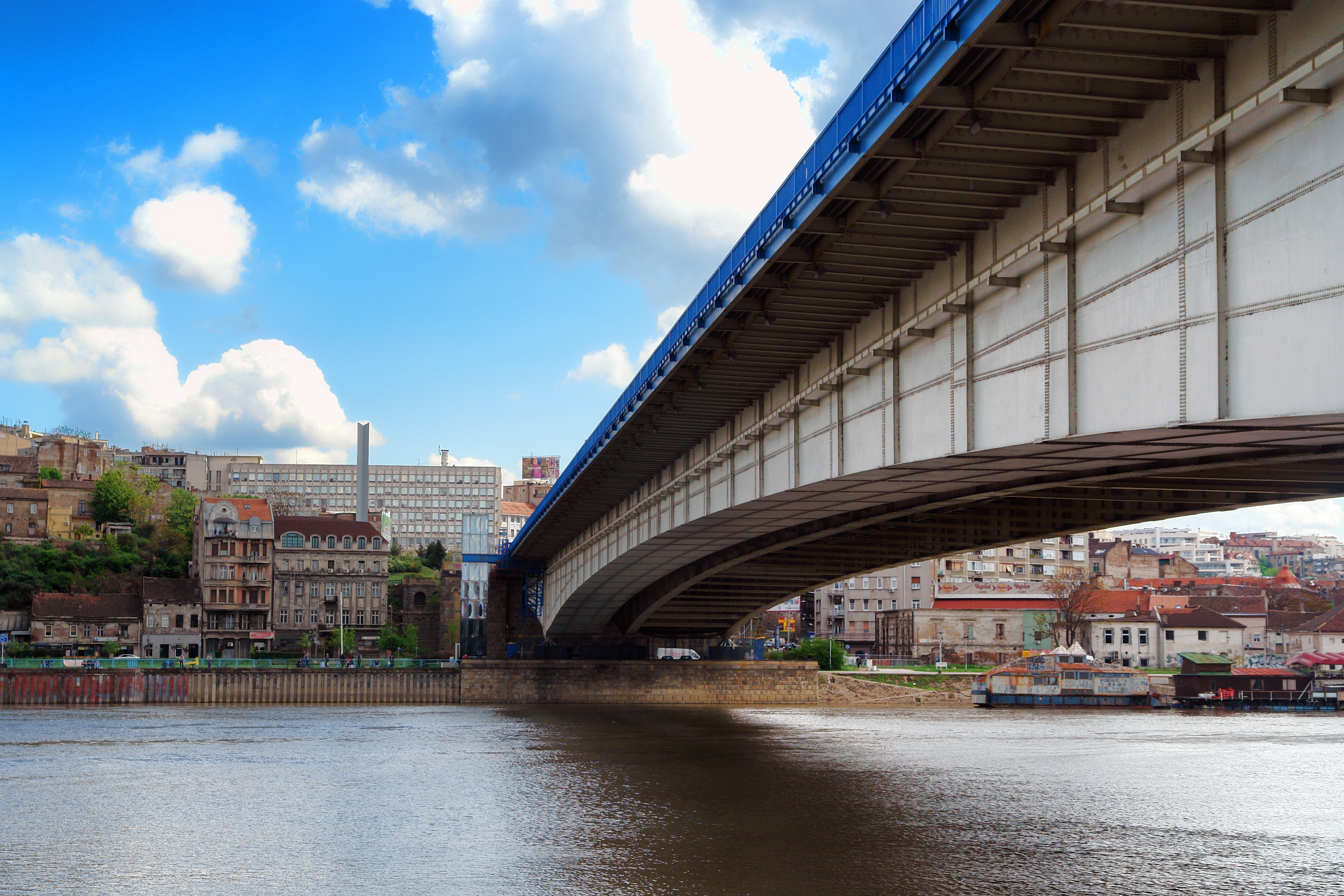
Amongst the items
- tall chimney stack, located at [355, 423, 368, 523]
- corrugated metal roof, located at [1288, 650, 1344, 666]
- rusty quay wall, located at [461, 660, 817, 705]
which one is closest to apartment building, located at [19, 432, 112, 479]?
tall chimney stack, located at [355, 423, 368, 523]

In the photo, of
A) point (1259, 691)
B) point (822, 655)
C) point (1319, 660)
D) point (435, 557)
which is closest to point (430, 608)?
point (435, 557)

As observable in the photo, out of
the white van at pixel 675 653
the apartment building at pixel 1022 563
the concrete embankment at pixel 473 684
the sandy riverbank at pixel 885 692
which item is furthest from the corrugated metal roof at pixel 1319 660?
the white van at pixel 675 653

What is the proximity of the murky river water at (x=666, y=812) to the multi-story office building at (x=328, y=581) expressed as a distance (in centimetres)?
5383

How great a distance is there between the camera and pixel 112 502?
118 metres

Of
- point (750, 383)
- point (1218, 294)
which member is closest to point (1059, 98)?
point (1218, 294)

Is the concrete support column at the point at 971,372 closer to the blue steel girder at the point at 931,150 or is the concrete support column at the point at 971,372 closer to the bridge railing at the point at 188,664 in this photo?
the blue steel girder at the point at 931,150

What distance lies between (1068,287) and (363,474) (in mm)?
165501

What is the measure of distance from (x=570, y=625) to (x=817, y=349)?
155 ft

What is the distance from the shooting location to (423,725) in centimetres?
5297

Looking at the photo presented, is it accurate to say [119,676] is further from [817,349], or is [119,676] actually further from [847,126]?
[847,126]

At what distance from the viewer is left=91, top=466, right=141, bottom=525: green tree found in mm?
118500

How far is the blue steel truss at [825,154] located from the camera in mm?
14648

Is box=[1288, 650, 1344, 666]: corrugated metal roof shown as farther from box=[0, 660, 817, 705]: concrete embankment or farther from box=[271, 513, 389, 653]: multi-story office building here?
box=[271, 513, 389, 653]: multi-story office building

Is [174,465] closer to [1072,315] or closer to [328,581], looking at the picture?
[328,581]
